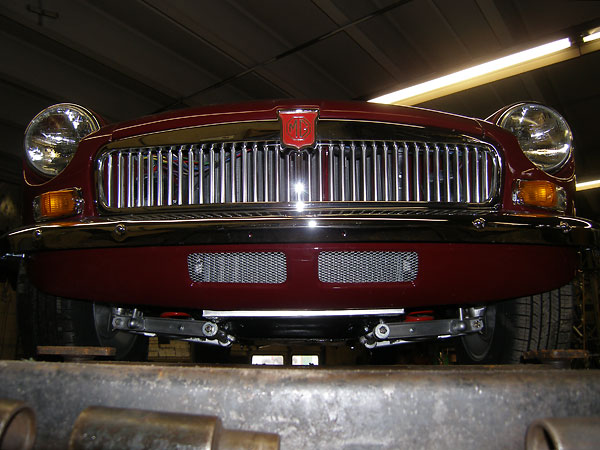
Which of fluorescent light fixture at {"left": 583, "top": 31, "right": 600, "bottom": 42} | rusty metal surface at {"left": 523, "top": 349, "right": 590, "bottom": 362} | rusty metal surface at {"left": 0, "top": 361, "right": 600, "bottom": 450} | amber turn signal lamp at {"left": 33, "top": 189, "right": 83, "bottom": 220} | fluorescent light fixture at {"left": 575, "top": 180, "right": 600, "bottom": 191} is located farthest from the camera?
fluorescent light fixture at {"left": 575, "top": 180, "right": 600, "bottom": 191}

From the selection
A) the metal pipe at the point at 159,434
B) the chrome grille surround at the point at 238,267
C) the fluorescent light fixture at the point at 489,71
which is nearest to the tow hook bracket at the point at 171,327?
the chrome grille surround at the point at 238,267

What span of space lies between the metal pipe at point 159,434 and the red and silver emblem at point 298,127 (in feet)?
3.27

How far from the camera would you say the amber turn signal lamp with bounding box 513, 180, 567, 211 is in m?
1.69

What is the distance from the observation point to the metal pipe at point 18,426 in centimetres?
80

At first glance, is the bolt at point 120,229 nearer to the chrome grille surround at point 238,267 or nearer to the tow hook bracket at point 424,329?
the chrome grille surround at point 238,267

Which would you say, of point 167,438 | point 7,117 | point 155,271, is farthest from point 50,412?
point 7,117

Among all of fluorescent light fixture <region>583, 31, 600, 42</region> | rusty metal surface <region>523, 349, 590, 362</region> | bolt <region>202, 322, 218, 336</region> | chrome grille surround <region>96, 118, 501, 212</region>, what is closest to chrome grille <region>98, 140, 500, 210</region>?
chrome grille surround <region>96, 118, 501, 212</region>

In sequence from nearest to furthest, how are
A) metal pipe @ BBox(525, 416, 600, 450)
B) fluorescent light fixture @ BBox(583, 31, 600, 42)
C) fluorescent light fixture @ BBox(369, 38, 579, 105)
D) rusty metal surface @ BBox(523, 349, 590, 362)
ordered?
metal pipe @ BBox(525, 416, 600, 450), rusty metal surface @ BBox(523, 349, 590, 362), fluorescent light fixture @ BBox(583, 31, 600, 42), fluorescent light fixture @ BBox(369, 38, 579, 105)

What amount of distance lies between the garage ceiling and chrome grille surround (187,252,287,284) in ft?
13.7

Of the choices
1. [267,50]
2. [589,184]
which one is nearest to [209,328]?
[267,50]

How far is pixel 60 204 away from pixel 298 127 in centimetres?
84

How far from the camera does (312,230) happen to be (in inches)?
57.3

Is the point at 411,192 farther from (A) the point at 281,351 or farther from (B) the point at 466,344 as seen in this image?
(A) the point at 281,351

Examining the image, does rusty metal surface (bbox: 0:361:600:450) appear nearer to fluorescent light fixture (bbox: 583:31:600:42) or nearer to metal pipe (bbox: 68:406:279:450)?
metal pipe (bbox: 68:406:279:450)
